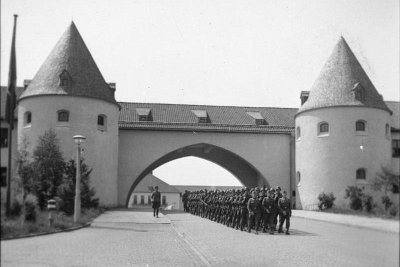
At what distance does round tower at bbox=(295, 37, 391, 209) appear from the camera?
15.0 feet

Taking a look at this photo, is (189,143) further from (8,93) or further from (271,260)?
(8,93)

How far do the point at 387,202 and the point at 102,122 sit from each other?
26671 mm

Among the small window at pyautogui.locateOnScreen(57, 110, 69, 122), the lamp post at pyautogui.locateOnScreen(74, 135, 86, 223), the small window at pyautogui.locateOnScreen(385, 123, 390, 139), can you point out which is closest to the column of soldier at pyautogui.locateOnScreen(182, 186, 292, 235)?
the lamp post at pyautogui.locateOnScreen(74, 135, 86, 223)

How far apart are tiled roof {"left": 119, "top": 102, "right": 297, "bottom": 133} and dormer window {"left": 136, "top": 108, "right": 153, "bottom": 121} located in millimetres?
241

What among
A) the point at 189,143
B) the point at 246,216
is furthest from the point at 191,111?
the point at 246,216

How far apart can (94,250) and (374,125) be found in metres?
4.23

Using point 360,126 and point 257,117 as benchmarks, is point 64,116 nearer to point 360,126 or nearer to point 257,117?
point 360,126

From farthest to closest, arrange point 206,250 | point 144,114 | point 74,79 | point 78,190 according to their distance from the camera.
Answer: point 144,114 < point 78,190 < point 74,79 < point 206,250

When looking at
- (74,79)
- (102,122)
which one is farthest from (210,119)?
(74,79)

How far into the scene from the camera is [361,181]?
4.39 m

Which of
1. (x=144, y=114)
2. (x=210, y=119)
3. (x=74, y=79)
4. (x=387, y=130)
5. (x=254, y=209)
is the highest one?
(x=144, y=114)

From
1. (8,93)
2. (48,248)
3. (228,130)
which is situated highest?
(228,130)

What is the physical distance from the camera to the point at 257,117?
39.3 metres

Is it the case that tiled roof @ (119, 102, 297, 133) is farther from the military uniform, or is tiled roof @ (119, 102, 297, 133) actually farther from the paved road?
the paved road
